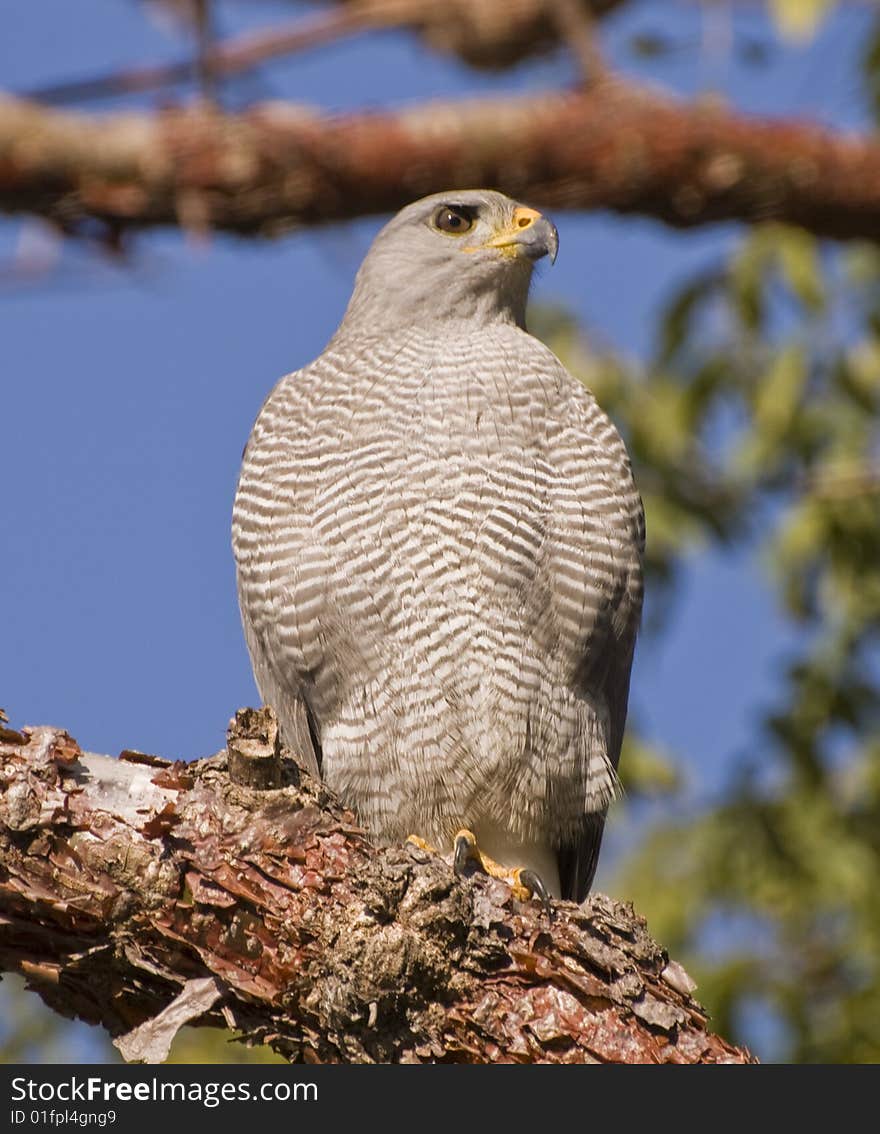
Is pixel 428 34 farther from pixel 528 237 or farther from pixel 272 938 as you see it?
pixel 272 938

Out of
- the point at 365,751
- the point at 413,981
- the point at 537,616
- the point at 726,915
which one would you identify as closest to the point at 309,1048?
the point at 413,981

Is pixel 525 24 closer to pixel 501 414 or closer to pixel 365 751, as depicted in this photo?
pixel 501 414

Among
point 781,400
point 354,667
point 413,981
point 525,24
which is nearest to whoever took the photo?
point 413,981

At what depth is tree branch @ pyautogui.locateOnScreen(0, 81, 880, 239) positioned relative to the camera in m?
4.80

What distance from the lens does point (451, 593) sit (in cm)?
454

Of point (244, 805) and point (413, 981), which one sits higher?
point (244, 805)

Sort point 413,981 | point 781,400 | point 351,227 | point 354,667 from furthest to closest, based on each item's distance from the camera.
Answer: point 781,400
point 351,227
point 354,667
point 413,981

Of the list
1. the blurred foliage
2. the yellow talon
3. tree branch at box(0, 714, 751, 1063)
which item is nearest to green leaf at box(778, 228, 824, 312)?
the blurred foliage

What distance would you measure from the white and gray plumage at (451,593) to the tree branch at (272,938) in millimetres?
796

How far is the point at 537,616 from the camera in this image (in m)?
4.64

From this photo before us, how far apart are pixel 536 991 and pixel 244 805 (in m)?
0.80

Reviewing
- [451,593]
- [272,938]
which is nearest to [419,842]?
[451,593]

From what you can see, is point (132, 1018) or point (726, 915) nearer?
point (132, 1018)

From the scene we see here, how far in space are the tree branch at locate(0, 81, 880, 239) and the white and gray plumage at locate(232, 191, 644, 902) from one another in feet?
2.09
